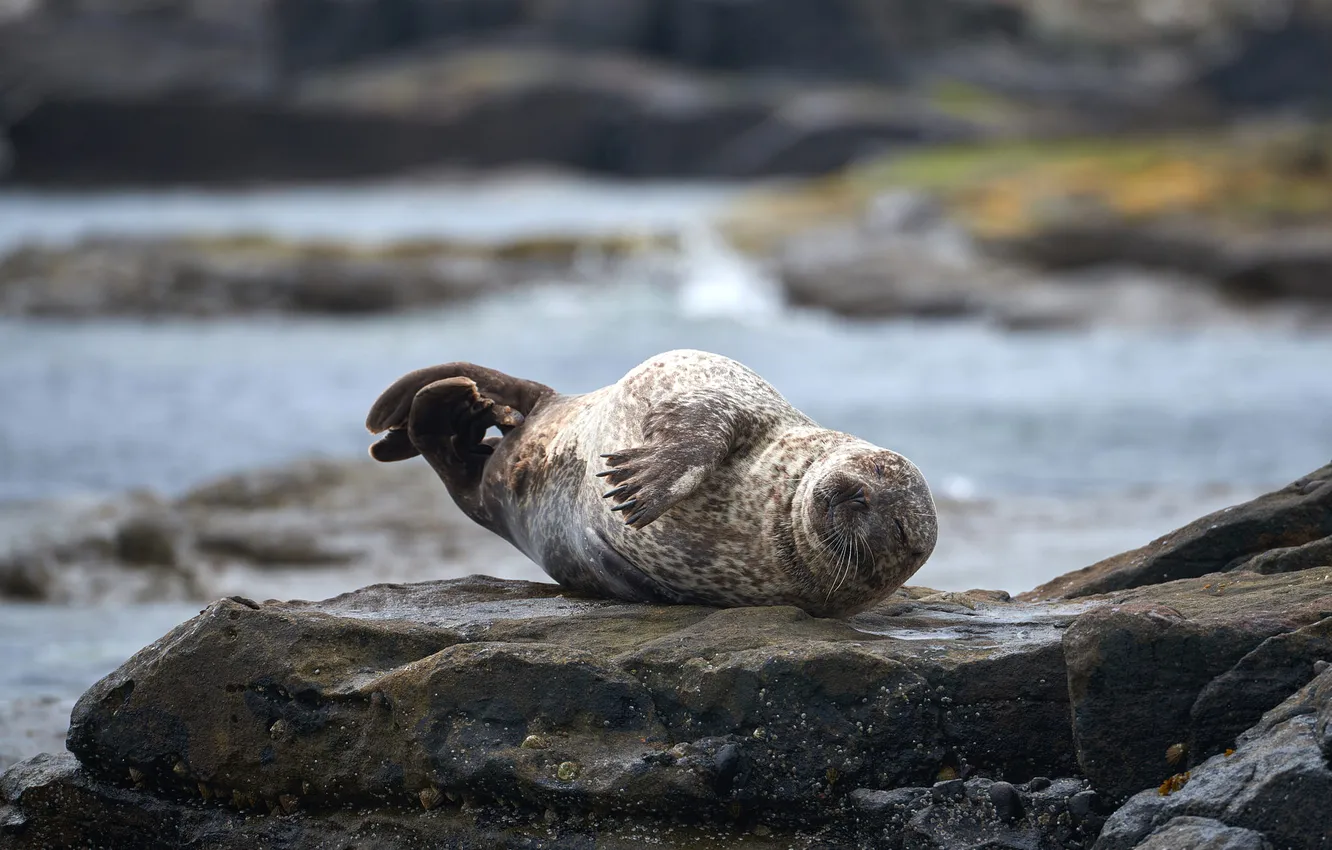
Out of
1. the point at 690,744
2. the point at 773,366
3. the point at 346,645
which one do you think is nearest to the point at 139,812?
the point at 346,645

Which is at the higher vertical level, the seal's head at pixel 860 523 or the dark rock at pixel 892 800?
the seal's head at pixel 860 523

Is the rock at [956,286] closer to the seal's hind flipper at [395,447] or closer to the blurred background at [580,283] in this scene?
the blurred background at [580,283]

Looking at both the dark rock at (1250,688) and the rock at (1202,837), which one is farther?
the dark rock at (1250,688)

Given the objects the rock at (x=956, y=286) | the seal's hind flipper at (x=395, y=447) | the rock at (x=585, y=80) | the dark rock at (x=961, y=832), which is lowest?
the dark rock at (x=961, y=832)

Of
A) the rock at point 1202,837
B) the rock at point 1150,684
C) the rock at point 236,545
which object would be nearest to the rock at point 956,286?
the rock at point 236,545

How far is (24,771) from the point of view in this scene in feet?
17.2

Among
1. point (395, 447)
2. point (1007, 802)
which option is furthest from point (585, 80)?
point (1007, 802)

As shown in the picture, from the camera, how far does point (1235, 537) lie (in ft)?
19.5

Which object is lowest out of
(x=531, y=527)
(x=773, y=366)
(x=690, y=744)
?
(x=690, y=744)

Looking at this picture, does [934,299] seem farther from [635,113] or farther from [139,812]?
[635,113]

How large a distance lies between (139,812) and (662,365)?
2.36m

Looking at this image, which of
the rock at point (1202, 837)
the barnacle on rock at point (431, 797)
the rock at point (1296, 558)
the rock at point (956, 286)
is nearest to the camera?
the rock at point (1202, 837)

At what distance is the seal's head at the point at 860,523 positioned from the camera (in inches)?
206

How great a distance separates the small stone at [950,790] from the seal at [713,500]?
99 centimetres
